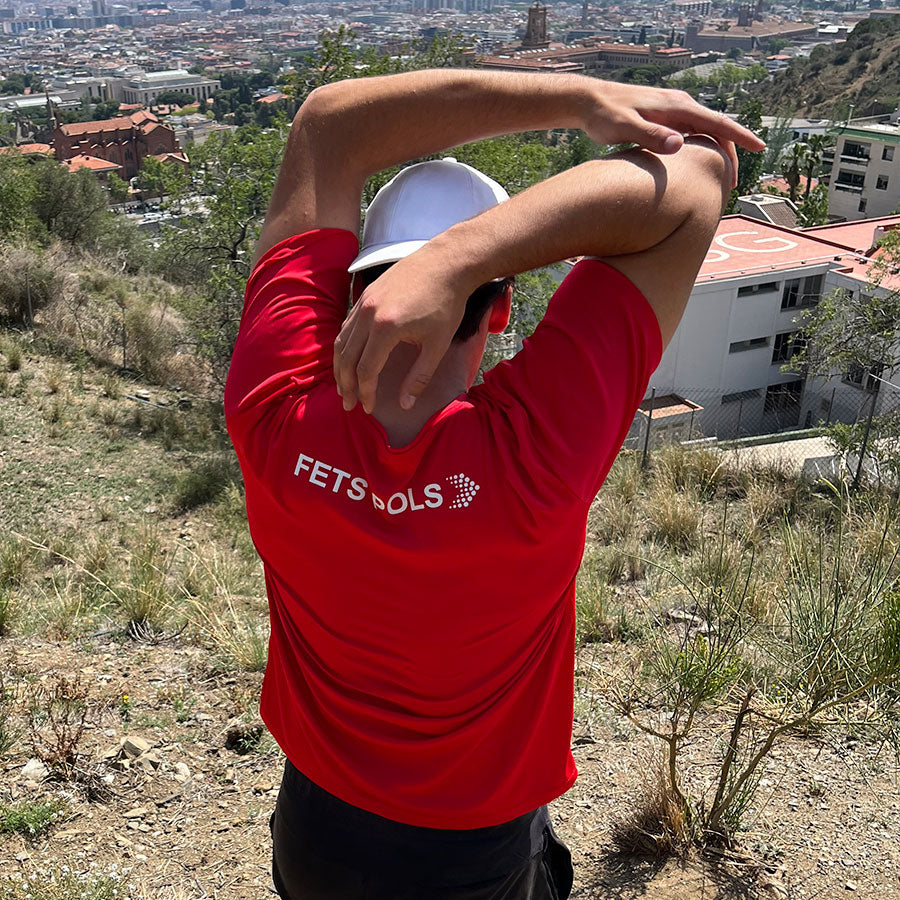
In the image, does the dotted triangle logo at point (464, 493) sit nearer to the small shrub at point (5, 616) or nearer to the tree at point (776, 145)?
the small shrub at point (5, 616)

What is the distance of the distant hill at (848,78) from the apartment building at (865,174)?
2976cm

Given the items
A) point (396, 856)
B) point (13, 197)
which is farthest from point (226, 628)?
point (13, 197)

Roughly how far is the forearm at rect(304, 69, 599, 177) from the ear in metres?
0.30

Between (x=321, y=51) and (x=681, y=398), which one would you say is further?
(x=681, y=398)

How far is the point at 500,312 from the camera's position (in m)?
1.33

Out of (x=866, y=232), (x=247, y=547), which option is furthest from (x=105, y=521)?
(x=866, y=232)

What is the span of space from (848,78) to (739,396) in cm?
6819

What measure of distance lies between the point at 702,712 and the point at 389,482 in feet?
8.30

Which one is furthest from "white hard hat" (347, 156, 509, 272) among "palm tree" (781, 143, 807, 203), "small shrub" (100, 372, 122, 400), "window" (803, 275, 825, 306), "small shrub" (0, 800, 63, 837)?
"palm tree" (781, 143, 807, 203)

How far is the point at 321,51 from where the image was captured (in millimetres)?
15469

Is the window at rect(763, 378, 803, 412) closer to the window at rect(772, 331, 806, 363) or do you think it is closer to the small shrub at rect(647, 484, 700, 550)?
the window at rect(772, 331, 806, 363)

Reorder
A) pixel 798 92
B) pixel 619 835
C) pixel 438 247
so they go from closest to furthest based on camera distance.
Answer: pixel 438 247 < pixel 619 835 < pixel 798 92

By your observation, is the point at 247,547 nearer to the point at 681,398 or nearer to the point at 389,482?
the point at 389,482

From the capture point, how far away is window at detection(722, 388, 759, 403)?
24094 mm
